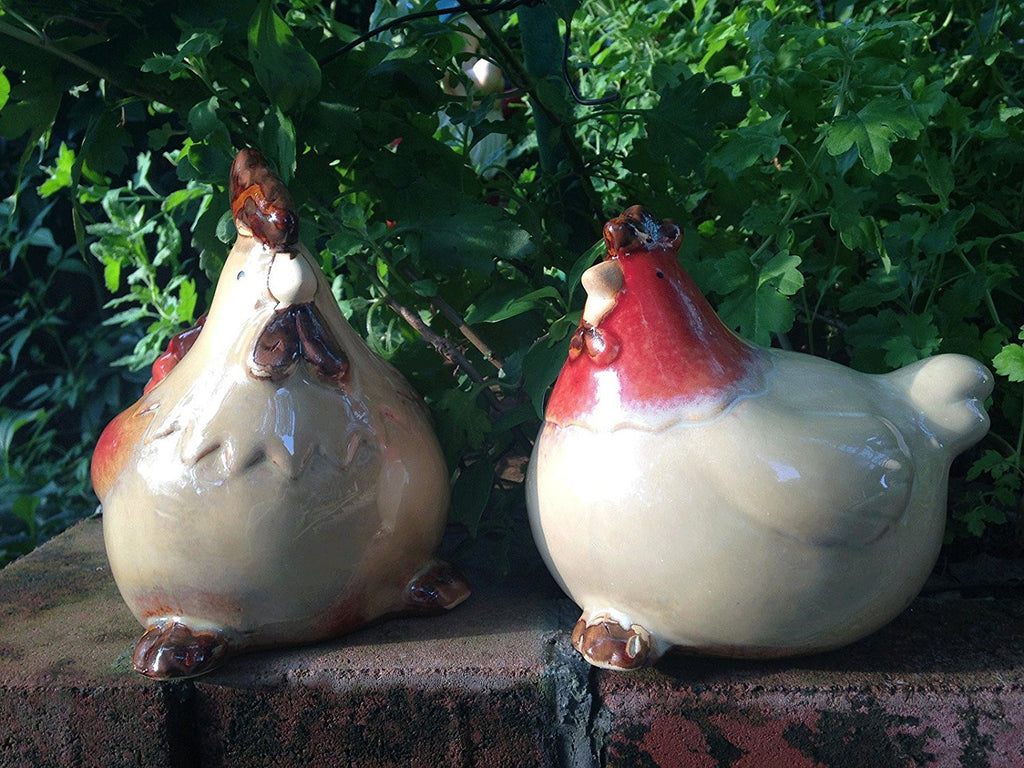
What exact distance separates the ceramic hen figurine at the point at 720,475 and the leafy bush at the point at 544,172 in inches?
3.3

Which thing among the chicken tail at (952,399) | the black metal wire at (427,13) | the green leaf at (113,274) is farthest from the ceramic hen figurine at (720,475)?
the green leaf at (113,274)

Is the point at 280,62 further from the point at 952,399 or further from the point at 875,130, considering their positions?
the point at 952,399

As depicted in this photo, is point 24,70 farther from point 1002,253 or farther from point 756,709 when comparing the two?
point 1002,253

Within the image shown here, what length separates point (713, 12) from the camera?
64.6 inches

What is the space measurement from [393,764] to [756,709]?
0.34m

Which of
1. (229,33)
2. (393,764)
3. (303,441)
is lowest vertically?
(393,764)

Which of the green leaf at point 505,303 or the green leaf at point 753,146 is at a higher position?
the green leaf at point 753,146

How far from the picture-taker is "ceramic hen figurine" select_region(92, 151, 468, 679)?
0.90m

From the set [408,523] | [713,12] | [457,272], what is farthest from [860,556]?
[713,12]

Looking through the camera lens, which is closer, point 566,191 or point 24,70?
point 24,70

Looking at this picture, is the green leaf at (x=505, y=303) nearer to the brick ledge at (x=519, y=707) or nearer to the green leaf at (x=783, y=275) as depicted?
the green leaf at (x=783, y=275)

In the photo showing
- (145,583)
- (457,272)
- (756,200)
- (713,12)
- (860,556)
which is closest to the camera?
(860,556)

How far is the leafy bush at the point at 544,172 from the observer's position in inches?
39.3

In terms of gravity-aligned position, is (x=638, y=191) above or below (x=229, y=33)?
below
